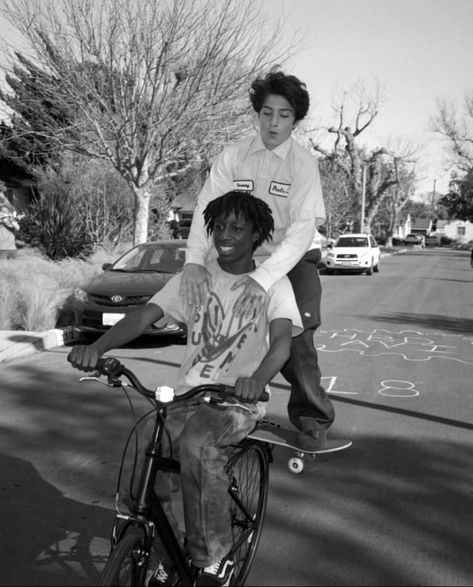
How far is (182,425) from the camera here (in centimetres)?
288

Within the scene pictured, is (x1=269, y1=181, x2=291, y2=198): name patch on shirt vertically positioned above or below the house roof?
above

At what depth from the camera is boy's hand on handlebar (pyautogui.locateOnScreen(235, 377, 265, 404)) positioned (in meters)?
2.64

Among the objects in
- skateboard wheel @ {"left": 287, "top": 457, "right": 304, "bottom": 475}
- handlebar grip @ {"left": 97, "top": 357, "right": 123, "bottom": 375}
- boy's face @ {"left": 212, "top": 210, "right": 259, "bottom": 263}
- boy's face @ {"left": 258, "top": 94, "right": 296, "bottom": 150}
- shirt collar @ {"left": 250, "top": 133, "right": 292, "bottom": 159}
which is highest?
boy's face @ {"left": 258, "top": 94, "right": 296, "bottom": 150}

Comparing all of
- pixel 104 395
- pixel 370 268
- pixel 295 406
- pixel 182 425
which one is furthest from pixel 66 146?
pixel 182 425

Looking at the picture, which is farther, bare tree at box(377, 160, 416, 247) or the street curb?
bare tree at box(377, 160, 416, 247)

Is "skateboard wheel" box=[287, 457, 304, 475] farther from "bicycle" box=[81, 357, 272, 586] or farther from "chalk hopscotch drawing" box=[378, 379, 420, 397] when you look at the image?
"chalk hopscotch drawing" box=[378, 379, 420, 397]

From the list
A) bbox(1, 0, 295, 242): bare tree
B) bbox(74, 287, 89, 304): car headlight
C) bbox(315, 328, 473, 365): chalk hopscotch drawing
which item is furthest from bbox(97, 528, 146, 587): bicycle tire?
bbox(1, 0, 295, 242): bare tree

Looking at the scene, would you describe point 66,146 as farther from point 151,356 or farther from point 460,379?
point 460,379

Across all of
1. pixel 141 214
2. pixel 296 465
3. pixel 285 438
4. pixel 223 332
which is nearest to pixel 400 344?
pixel 296 465

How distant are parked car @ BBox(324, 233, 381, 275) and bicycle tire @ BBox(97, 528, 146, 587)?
84.3 ft

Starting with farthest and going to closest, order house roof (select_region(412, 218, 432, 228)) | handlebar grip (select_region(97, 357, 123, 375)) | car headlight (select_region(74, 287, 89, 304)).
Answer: house roof (select_region(412, 218, 432, 228)) → car headlight (select_region(74, 287, 89, 304)) → handlebar grip (select_region(97, 357, 123, 375))

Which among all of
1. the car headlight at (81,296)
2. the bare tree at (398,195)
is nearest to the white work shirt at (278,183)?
the car headlight at (81,296)

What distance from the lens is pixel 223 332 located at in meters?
3.17

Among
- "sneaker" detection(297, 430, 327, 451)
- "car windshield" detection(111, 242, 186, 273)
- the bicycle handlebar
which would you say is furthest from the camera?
"car windshield" detection(111, 242, 186, 273)
